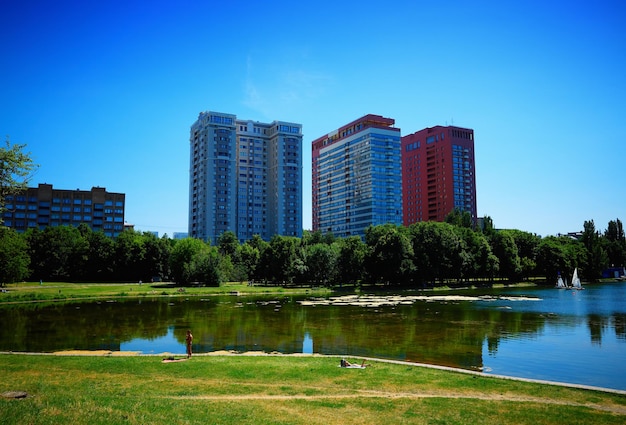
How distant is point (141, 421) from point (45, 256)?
140 meters

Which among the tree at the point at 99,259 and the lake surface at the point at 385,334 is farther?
the tree at the point at 99,259

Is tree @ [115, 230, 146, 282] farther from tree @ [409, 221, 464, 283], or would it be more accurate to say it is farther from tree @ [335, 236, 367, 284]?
tree @ [409, 221, 464, 283]

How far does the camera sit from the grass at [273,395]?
14.6 meters

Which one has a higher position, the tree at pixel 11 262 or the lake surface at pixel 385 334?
the tree at pixel 11 262

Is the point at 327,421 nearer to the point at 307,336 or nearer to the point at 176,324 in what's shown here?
the point at 307,336

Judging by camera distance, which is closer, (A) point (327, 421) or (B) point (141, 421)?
(B) point (141, 421)

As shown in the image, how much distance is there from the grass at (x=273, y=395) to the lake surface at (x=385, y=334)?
6.32 metres

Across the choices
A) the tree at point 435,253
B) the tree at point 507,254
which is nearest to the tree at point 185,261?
the tree at point 435,253

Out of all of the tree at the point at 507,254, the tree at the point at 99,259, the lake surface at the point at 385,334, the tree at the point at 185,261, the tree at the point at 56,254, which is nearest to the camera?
the lake surface at the point at 385,334

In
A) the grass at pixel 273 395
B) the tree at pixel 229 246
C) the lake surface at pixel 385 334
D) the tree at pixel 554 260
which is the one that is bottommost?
the lake surface at pixel 385 334

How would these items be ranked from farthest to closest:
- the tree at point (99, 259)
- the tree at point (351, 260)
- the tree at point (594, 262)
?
the tree at point (594, 262) → the tree at point (99, 259) → the tree at point (351, 260)

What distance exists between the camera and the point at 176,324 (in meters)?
49.1

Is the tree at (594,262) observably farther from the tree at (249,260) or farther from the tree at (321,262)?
the tree at (249,260)

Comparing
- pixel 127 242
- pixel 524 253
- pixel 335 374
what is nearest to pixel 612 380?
pixel 335 374
